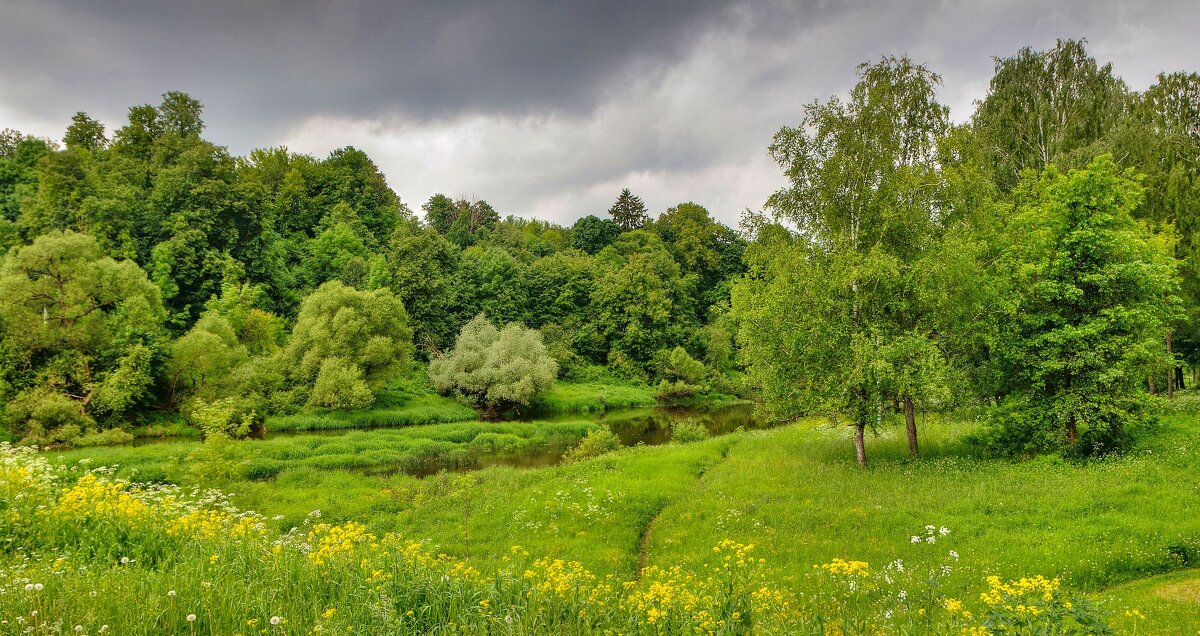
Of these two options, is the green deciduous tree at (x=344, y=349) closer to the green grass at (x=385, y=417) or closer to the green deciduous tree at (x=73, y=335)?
the green grass at (x=385, y=417)

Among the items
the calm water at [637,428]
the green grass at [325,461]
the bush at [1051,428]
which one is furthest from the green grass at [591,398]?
the bush at [1051,428]

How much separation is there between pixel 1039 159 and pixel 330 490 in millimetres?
41907

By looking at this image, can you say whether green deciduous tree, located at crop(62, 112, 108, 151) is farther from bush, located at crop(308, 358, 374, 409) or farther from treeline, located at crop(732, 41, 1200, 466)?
treeline, located at crop(732, 41, 1200, 466)

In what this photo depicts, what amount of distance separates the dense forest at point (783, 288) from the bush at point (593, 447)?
10037mm

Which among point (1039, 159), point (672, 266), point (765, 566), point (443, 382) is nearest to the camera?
point (765, 566)

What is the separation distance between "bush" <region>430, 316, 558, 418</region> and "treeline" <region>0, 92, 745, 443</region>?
4410 mm

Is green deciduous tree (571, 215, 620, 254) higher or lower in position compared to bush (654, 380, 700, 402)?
higher

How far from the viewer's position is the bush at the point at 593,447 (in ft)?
95.6

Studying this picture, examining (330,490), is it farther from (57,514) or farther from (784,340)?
(784,340)

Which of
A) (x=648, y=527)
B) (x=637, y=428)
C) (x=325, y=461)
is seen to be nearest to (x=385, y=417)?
(x=325, y=461)

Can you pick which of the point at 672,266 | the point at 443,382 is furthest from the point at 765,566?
the point at 672,266

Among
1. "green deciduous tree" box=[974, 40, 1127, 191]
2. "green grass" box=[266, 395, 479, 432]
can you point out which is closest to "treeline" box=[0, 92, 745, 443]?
"green grass" box=[266, 395, 479, 432]

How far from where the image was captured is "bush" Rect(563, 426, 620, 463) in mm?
29125

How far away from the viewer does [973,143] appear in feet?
71.8
